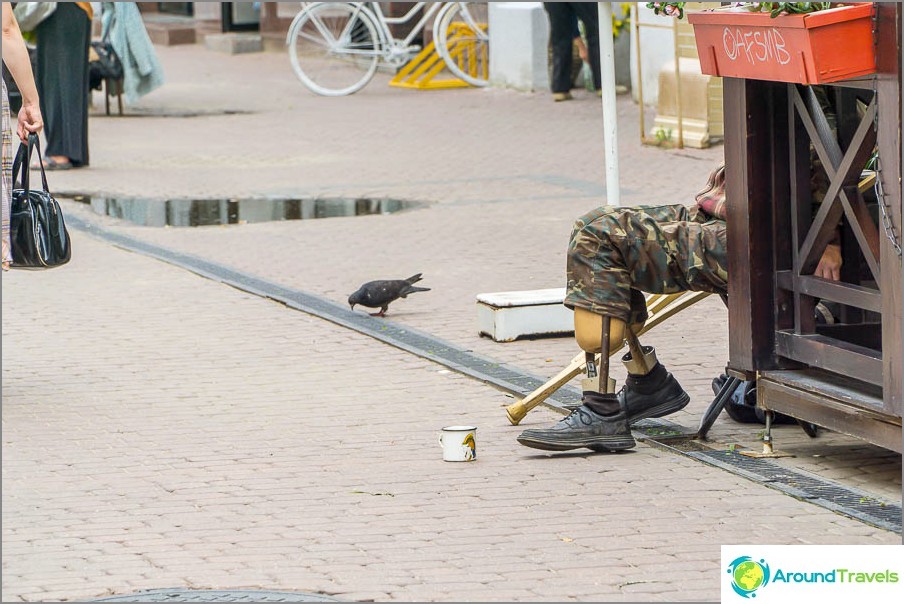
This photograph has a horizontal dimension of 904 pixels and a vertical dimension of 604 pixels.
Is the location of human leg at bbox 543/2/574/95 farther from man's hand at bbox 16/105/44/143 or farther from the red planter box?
the red planter box

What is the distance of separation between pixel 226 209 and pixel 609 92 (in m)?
5.64

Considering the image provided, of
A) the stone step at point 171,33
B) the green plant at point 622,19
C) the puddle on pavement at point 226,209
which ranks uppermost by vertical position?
the stone step at point 171,33

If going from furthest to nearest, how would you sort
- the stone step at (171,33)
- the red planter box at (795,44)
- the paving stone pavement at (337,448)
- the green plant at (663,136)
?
the stone step at (171,33)
the green plant at (663,136)
the red planter box at (795,44)
the paving stone pavement at (337,448)

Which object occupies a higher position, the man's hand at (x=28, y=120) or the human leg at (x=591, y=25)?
the human leg at (x=591, y=25)

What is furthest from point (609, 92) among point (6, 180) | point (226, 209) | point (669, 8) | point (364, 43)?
point (364, 43)

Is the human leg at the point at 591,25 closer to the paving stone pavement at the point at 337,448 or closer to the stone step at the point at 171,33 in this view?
the paving stone pavement at the point at 337,448

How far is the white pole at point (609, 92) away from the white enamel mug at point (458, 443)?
1638 mm

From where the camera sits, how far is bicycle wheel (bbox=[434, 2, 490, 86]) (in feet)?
63.2

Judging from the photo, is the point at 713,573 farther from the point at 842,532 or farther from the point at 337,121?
the point at 337,121

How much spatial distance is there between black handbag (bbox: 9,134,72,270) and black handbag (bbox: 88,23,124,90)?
10.6 meters

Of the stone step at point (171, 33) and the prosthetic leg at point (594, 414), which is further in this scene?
the stone step at point (171, 33)

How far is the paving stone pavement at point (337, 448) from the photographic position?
4.36 meters

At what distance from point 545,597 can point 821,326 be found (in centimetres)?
187

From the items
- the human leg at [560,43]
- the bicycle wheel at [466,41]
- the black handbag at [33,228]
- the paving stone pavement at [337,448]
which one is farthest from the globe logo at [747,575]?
the bicycle wheel at [466,41]
